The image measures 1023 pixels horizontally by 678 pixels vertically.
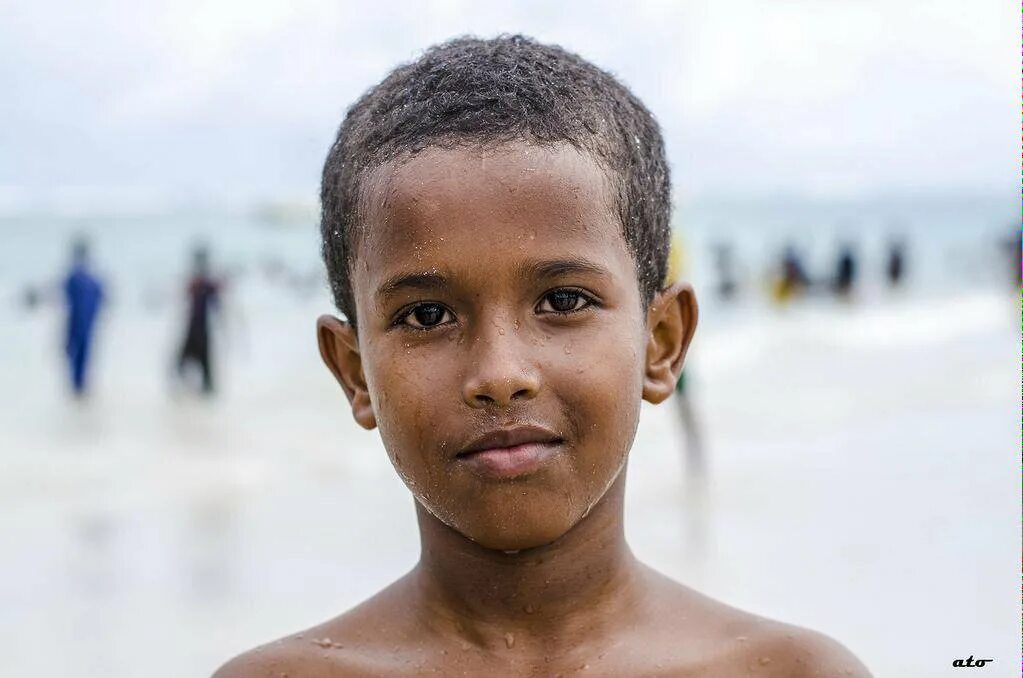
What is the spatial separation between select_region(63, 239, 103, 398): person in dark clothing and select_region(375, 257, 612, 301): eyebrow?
12.0 meters

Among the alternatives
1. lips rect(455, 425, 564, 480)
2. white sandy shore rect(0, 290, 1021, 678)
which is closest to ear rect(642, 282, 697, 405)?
lips rect(455, 425, 564, 480)

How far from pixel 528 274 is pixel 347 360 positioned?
1.71ft

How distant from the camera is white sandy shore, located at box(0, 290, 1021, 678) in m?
5.72

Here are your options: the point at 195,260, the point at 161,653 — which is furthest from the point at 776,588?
the point at 195,260

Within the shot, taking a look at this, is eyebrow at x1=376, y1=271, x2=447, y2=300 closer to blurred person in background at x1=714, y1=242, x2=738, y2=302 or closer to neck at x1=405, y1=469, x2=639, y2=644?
neck at x1=405, y1=469, x2=639, y2=644

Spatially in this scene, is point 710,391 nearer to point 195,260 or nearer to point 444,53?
point 195,260

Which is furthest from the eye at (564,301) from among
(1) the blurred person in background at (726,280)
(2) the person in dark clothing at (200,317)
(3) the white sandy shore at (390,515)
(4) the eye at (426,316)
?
(1) the blurred person in background at (726,280)

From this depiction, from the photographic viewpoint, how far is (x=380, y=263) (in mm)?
1892

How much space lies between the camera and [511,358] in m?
1.75

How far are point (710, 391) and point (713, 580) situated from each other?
751 cm

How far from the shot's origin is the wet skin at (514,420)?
70.1 inches

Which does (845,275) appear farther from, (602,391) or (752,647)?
(602,391)

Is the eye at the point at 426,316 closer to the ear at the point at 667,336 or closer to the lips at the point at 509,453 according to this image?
the lips at the point at 509,453

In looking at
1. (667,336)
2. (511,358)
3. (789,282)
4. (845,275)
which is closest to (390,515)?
(667,336)
